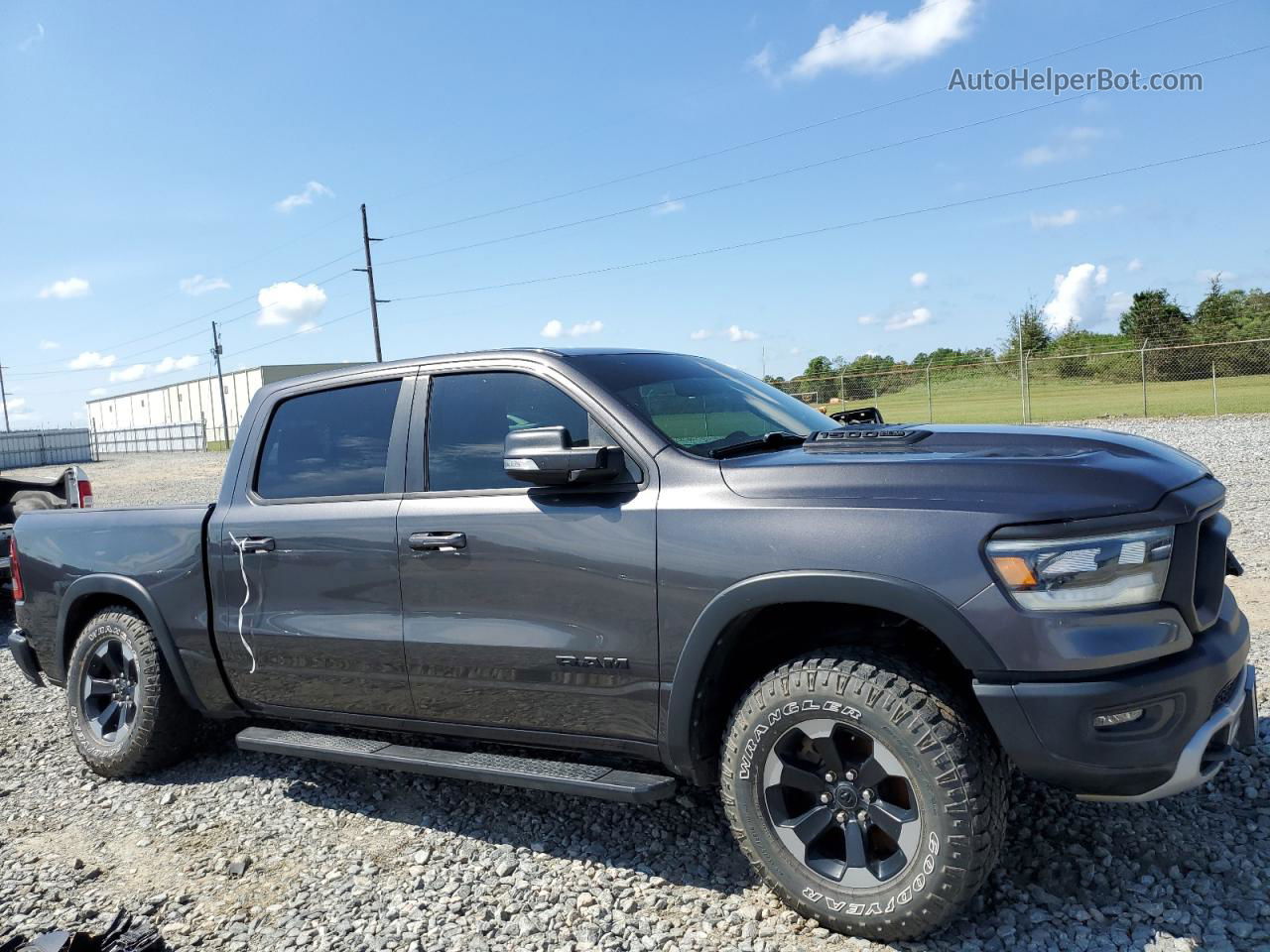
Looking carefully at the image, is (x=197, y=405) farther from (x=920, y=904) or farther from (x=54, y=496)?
(x=920, y=904)

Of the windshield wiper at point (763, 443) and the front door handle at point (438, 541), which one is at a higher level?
the windshield wiper at point (763, 443)

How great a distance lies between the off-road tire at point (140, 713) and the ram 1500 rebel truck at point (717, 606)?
2cm

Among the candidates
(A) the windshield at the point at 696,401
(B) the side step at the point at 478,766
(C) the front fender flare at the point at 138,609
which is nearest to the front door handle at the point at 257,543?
(C) the front fender flare at the point at 138,609

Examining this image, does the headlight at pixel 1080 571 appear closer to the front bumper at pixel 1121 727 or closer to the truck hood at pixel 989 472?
the truck hood at pixel 989 472

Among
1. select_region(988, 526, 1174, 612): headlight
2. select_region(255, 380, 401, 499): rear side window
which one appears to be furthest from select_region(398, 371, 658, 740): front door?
select_region(988, 526, 1174, 612): headlight

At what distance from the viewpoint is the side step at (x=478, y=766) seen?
3.16 m

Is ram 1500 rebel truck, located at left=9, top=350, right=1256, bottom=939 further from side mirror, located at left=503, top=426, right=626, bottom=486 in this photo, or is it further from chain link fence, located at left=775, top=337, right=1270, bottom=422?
chain link fence, located at left=775, top=337, right=1270, bottom=422

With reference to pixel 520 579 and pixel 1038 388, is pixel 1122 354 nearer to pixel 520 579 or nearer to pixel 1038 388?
pixel 1038 388

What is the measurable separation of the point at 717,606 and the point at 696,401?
106 centimetres

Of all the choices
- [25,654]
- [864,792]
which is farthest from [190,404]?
[864,792]

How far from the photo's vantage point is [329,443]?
13.8 feet

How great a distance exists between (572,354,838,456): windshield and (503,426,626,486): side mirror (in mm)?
298

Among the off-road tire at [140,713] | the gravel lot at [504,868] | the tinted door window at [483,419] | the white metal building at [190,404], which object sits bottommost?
the gravel lot at [504,868]

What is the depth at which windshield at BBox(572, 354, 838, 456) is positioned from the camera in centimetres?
352
